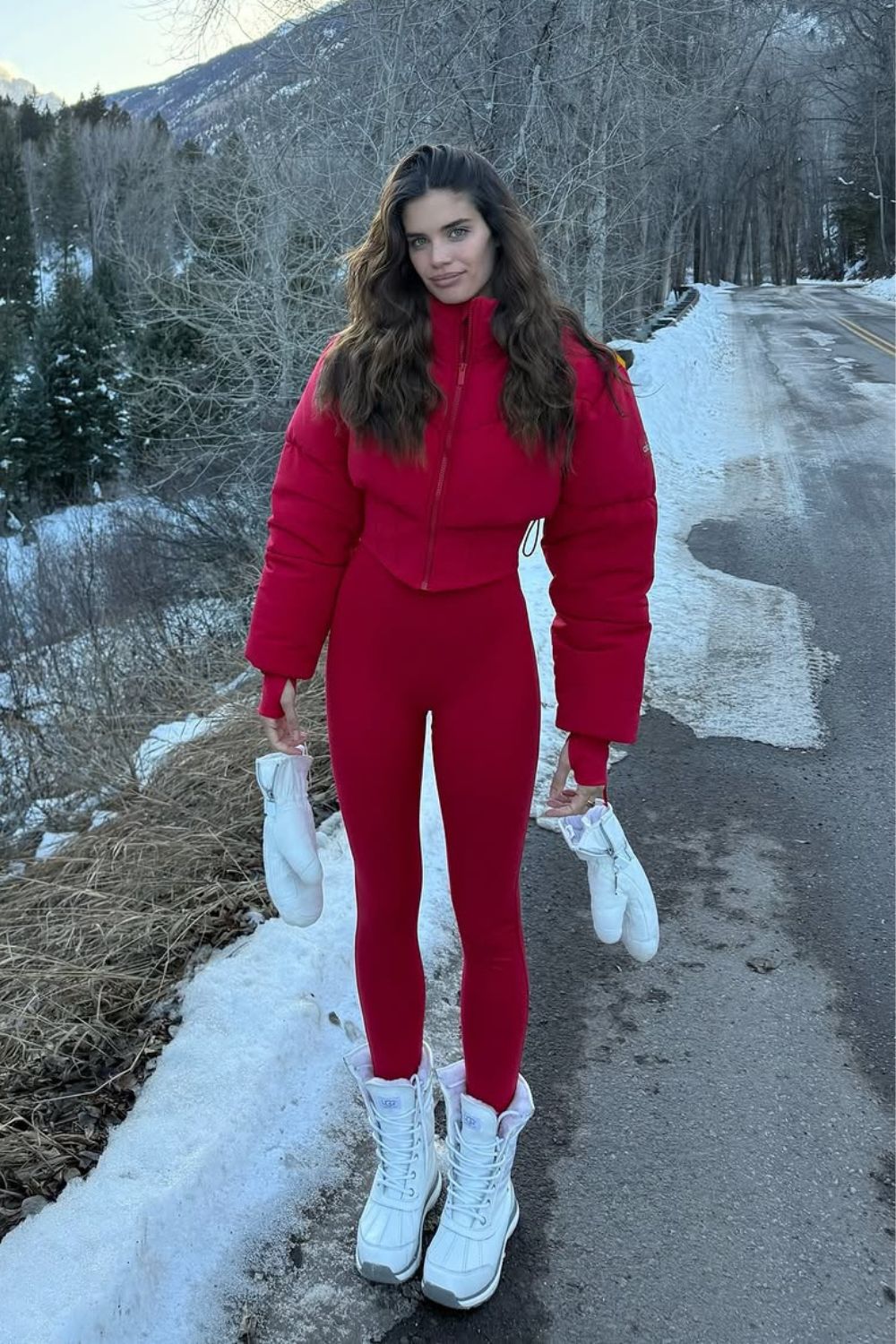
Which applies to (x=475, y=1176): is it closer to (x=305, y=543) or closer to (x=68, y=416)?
(x=305, y=543)

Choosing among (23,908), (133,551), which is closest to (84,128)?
(133,551)

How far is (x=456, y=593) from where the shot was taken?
6.03 feet

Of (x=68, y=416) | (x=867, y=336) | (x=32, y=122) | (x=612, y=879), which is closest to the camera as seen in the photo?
(x=612, y=879)

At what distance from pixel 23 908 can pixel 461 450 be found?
8.01 ft

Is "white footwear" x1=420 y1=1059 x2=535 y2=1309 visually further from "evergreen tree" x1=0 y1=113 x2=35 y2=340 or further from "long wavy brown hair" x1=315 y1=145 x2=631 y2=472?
"evergreen tree" x1=0 y1=113 x2=35 y2=340

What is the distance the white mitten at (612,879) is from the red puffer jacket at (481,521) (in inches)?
3.4

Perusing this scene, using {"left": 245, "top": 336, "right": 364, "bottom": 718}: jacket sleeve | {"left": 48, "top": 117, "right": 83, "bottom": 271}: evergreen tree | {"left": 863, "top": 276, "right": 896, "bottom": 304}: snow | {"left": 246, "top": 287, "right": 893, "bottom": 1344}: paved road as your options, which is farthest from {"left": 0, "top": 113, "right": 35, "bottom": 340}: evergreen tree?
{"left": 245, "top": 336, "right": 364, "bottom": 718}: jacket sleeve

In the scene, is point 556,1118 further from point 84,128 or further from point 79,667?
point 84,128

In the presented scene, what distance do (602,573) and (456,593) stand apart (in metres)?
0.25

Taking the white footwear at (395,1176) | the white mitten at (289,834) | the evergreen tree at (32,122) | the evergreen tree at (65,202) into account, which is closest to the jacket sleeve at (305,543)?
the white mitten at (289,834)

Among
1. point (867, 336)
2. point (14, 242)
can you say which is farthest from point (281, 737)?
point (14, 242)

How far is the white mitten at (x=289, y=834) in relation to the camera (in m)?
2.02

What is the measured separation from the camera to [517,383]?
5.70 feet

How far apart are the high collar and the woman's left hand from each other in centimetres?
70
